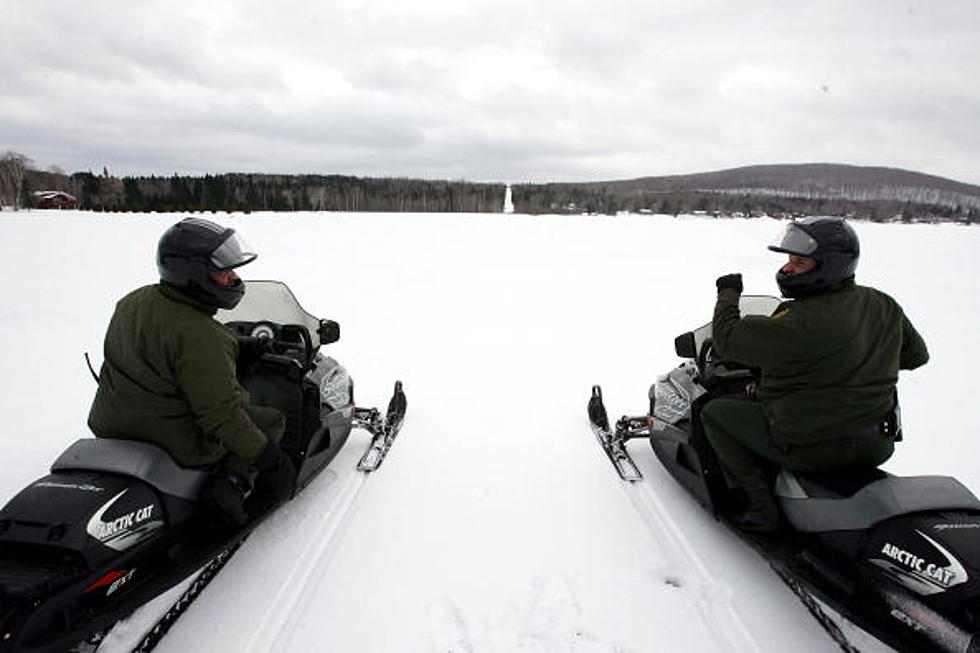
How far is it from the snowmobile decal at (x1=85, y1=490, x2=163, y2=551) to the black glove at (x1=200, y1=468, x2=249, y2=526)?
25cm

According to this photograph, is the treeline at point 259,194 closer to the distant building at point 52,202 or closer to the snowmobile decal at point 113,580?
the distant building at point 52,202

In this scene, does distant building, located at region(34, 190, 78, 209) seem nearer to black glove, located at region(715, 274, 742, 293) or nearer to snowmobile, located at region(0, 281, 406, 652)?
snowmobile, located at region(0, 281, 406, 652)

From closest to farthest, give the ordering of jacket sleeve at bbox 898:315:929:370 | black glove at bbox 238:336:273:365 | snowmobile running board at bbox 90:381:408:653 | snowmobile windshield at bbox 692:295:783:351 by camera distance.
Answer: snowmobile running board at bbox 90:381:408:653 < jacket sleeve at bbox 898:315:929:370 < black glove at bbox 238:336:273:365 < snowmobile windshield at bbox 692:295:783:351

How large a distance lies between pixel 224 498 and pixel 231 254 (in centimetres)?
111

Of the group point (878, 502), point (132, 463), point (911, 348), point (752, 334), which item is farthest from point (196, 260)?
point (911, 348)

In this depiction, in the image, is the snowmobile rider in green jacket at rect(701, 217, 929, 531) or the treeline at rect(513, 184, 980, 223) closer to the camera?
the snowmobile rider in green jacket at rect(701, 217, 929, 531)

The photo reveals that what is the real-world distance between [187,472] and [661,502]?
8.81 ft

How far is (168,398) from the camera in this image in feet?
8.16

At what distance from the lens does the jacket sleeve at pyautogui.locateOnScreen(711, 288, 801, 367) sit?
2635mm

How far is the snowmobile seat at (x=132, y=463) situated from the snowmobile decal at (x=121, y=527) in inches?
4.4

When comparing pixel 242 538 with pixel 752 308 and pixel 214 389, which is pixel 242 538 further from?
pixel 752 308

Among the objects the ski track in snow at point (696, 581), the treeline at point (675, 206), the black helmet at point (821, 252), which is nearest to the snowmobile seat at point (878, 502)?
the ski track in snow at point (696, 581)

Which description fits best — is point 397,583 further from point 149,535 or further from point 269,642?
point 149,535

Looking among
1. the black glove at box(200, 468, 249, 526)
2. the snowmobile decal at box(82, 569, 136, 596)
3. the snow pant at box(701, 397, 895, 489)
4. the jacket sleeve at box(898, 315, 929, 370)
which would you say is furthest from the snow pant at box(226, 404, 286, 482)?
the jacket sleeve at box(898, 315, 929, 370)
